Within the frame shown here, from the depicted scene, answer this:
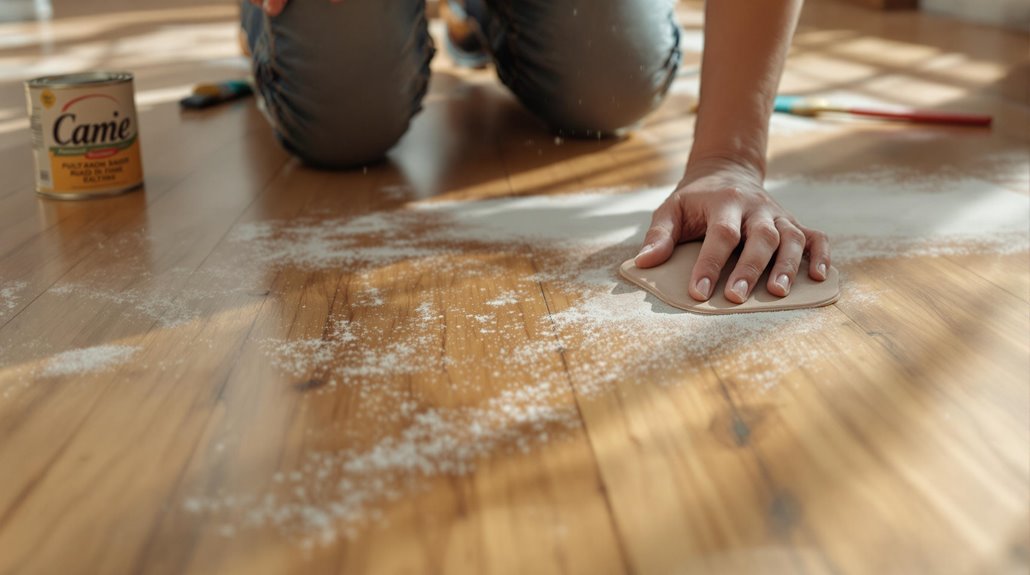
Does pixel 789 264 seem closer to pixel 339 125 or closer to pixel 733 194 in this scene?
pixel 733 194

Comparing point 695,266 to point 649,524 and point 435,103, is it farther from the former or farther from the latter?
point 435,103

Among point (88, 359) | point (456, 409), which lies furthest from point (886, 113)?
point (88, 359)

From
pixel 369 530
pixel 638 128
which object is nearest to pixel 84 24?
pixel 638 128

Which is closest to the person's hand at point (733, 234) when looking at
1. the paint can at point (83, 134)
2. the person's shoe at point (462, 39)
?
the paint can at point (83, 134)

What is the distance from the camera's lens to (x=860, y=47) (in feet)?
9.86

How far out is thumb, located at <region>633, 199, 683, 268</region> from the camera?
98 cm

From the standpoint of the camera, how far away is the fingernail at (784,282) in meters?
0.91

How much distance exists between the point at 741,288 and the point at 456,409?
34cm

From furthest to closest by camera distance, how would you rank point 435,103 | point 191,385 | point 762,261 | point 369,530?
point 435,103 → point 762,261 → point 191,385 → point 369,530

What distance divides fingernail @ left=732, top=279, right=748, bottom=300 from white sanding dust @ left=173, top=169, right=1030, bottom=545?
0.08 ft

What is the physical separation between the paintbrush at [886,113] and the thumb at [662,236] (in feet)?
2.93

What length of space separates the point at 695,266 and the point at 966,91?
1566 mm

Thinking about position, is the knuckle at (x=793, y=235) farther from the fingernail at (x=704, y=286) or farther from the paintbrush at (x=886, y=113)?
the paintbrush at (x=886, y=113)

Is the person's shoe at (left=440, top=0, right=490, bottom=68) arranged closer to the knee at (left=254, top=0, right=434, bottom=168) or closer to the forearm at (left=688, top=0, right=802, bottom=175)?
the knee at (left=254, top=0, right=434, bottom=168)
